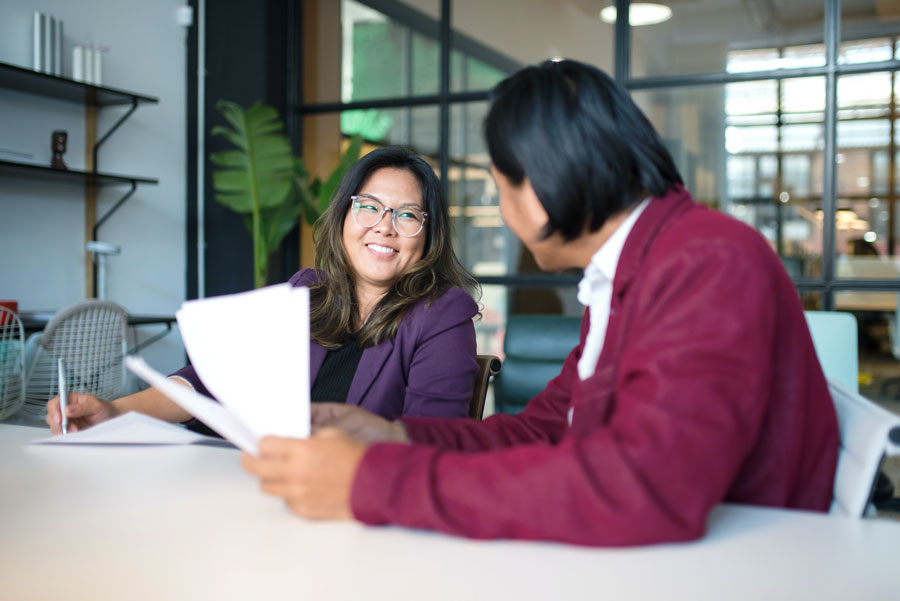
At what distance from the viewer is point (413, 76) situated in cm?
479

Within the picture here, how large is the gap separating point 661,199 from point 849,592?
48 centimetres

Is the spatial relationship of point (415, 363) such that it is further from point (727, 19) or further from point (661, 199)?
point (727, 19)

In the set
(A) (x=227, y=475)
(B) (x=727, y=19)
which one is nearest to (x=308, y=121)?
(B) (x=727, y=19)

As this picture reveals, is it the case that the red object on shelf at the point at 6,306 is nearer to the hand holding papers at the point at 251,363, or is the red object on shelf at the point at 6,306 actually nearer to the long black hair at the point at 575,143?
the hand holding papers at the point at 251,363

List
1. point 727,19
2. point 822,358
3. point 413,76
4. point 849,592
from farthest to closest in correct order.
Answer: point 413,76
point 727,19
point 822,358
point 849,592

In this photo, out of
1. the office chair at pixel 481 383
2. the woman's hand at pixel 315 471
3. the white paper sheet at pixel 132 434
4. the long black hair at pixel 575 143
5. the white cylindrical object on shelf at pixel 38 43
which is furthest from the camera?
the white cylindrical object on shelf at pixel 38 43

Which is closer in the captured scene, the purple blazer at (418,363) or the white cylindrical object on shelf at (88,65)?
the purple blazer at (418,363)

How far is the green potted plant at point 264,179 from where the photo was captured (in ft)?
13.9

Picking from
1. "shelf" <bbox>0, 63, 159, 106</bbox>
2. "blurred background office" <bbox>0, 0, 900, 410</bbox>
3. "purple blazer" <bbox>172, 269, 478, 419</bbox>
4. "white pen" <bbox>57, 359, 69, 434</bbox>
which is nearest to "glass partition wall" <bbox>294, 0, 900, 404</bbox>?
"blurred background office" <bbox>0, 0, 900, 410</bbox>

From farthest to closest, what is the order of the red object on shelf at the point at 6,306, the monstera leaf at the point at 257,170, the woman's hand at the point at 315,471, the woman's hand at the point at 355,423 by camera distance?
the monstera leaf at the point at 257,170 < the red object on shelf at the point at 6,306 < the woman's hand at the point at 355,423 < the woman's hand at the point at 315,471

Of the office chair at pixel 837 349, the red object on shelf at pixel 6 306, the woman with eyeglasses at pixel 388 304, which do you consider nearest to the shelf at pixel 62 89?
the red object on shelf at pixel 6 306

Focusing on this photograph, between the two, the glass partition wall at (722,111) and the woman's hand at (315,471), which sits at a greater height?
the glass partition wall at (722,111)

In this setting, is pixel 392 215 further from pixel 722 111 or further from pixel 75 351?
pixel 722 111

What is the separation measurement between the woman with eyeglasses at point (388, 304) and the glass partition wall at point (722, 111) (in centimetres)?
260
